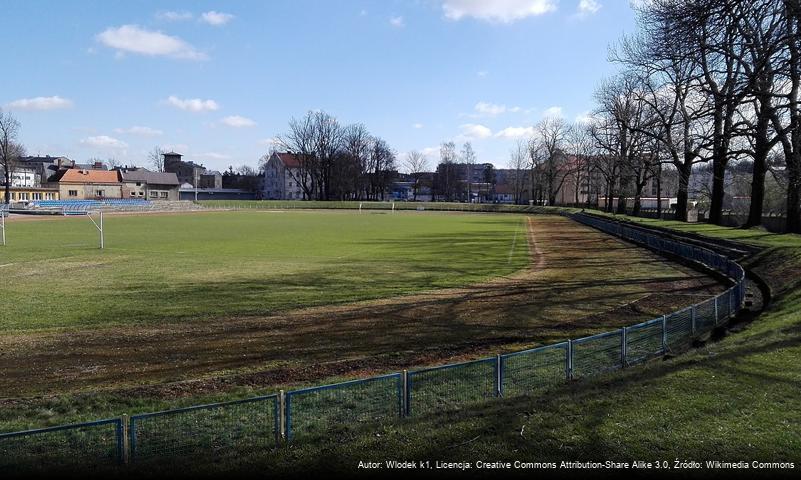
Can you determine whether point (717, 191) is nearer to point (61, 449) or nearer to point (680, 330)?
point (680, 330)

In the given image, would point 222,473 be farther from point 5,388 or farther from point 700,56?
point 700,56

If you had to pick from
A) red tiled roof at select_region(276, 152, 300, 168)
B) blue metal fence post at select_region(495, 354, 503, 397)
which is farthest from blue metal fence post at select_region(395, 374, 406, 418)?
red tiled roof at select_region(276, 152, 300, 168)

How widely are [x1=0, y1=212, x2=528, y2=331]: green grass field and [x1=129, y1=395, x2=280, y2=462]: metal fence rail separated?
9129mm

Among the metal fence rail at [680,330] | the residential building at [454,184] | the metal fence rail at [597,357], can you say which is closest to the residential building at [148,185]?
the residential building at [454,184]

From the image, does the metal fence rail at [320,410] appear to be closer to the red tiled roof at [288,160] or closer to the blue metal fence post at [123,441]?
the blue metal fence post at [123,441]

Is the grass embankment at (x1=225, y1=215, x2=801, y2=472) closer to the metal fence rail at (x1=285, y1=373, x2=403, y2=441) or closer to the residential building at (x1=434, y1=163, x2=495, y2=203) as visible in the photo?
the metal fence rail at (x1=285, y1=373, x2=403, y2=441)

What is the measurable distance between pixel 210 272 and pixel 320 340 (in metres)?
14.2

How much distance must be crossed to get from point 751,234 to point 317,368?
114 feet

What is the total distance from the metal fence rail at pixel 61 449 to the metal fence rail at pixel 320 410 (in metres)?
0.01

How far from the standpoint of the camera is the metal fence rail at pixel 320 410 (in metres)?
7.17

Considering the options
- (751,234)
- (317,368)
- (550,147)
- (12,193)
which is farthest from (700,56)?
(12,193)

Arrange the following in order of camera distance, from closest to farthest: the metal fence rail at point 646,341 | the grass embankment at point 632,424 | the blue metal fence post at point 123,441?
the grass embankment at point 632,424 → the blue metal fence post at point 123,441 → the metal fence rail at point 646,341

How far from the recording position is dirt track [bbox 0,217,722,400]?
11.7 meters

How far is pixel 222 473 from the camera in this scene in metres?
6.69
